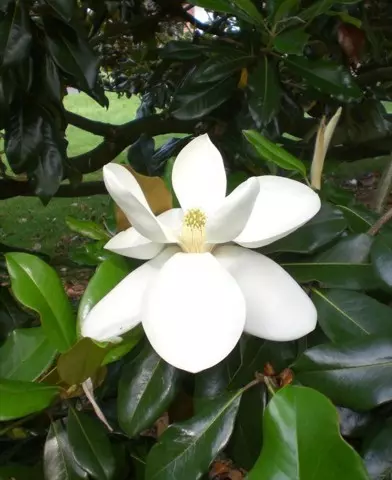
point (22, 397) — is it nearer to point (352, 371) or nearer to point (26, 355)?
point (26, 355)

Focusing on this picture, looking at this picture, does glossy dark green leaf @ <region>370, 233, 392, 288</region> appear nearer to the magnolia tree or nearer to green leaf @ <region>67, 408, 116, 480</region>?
the magnolia tree

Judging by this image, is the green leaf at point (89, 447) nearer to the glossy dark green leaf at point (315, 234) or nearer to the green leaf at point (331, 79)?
the glossy dark green leaf at point (315, 234)

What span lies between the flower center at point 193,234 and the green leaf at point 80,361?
121 millimetres

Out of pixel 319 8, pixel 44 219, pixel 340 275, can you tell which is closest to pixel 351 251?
pixel 340 275

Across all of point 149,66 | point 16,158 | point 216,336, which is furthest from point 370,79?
point 216,336

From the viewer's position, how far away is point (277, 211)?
58cm

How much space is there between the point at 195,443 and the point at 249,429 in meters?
0.07

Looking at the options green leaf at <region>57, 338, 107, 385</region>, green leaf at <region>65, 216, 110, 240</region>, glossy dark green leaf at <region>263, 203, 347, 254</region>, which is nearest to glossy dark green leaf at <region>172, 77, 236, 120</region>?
green leaf at <region>65, 216, 110, 240</region>

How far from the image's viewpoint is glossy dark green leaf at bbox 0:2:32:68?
116 centimetres

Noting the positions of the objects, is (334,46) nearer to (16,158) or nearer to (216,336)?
(16,158)

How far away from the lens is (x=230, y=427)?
0.58 m

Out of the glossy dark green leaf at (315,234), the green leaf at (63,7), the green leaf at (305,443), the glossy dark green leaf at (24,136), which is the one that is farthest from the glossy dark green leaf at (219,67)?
the green leaf at (305,443)

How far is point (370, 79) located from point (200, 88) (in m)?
0.96

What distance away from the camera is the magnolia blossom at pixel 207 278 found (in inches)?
19.3
